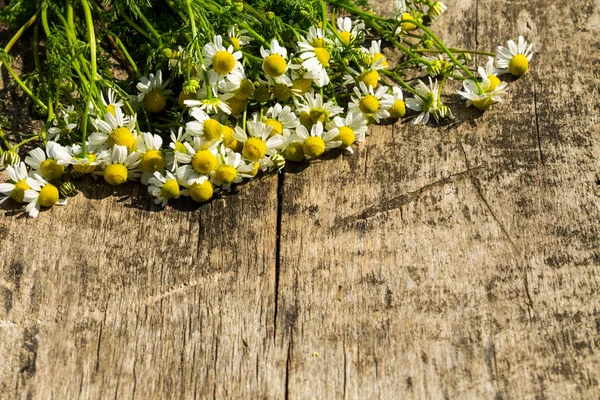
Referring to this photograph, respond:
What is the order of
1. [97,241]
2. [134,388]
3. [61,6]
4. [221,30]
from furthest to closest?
1. [61,6]
2. [221,30]
3. [97,241]
4. [134,388]

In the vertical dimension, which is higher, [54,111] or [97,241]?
[54,111]

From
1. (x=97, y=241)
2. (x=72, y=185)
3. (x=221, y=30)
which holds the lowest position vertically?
(x=97, y=241)

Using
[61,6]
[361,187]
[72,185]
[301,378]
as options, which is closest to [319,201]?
[361,187]

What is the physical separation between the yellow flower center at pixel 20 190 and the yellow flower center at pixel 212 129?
0.57 metres

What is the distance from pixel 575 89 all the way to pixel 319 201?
1002 mm

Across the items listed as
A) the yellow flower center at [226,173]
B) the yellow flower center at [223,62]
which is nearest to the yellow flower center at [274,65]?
the yellow flower center at [223,62]

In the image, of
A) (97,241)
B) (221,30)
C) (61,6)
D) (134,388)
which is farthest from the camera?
(61,6)

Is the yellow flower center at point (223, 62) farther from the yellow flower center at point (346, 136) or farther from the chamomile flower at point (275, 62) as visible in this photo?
the yellow flower center at point (346, 136)

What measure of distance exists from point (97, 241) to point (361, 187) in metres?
0.82

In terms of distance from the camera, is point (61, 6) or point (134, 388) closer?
point (134, 388)

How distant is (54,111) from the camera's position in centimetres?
270

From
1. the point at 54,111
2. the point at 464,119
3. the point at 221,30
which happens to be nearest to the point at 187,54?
the point at 221,30

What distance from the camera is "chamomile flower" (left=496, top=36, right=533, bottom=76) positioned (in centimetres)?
284

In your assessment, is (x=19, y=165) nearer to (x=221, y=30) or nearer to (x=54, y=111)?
(x=54, y=111)
